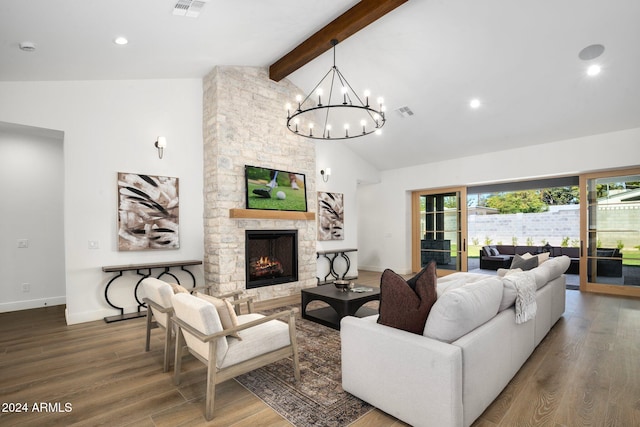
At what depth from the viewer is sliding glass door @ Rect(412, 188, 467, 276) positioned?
24.7 feet

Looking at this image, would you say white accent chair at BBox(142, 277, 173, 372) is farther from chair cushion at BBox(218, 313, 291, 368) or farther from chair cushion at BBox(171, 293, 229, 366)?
chair cushion at BBox(218, 313, 291, 368)

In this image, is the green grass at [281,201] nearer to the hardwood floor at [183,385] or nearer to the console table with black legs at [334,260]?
the console table with black legs at [334,260]

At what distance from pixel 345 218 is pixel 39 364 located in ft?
18.6

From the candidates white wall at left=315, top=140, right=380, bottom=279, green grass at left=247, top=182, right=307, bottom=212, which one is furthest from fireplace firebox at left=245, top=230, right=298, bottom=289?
white wall at left=315, top=140, right=380, bottom=279

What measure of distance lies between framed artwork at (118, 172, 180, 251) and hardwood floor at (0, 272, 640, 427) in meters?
1.26

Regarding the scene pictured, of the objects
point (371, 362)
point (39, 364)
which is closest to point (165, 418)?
point (371, 362)

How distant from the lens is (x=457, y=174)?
7223 millimetres

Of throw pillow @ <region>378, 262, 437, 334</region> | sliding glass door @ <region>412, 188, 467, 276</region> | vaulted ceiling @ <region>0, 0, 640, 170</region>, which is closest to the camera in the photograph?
throw pillow @ <region>378, 262, 437, 334</region>

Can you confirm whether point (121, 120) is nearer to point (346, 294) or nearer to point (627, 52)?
point (346, 294)

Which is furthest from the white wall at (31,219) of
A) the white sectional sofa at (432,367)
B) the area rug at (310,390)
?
the white sectional sofa at (432,367)

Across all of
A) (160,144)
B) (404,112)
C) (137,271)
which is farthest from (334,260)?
(160,144)

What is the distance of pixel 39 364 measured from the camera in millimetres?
3051

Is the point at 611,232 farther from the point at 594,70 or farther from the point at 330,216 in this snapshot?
the point at 330,216

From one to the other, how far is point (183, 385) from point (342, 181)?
559cm
